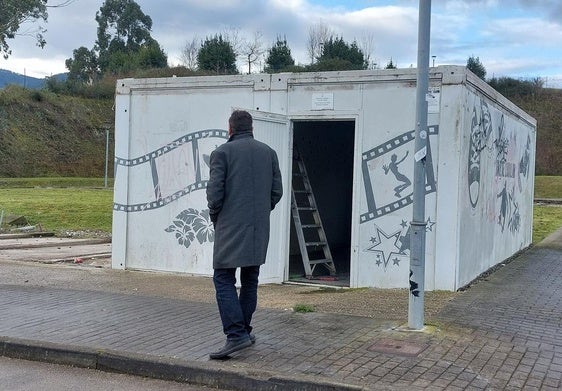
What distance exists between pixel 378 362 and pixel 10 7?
3413 cm

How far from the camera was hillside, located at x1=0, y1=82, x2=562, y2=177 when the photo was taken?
52.1 meters

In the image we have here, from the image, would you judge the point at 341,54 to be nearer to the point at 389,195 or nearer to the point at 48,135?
the point at 48,135

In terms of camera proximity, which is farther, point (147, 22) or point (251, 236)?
point (147, 22)

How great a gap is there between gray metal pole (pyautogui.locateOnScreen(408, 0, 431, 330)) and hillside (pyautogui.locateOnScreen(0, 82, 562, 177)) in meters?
48.7

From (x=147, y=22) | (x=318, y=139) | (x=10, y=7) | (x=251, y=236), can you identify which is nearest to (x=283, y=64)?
(x=10, y=7)

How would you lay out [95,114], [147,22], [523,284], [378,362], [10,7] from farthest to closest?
1. [147,22]
2. [95,114]
3. [10,7]
4. [523,284]
5. [378,362]

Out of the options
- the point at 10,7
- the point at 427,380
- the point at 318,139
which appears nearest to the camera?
the point at 427,380

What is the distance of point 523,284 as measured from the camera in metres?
9.45

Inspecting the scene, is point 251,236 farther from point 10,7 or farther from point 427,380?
point 10,7

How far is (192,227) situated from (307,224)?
200 centimetres

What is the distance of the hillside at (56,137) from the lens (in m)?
52.1

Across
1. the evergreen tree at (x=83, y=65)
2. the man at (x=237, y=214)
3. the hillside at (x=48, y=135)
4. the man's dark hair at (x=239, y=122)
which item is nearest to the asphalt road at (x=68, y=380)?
the man at (x=237, y=214)

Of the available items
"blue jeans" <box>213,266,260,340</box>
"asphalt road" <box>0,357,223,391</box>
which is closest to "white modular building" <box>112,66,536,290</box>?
"blue jeans" <box>213,266,260,340</box>

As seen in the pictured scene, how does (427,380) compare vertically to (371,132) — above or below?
below
